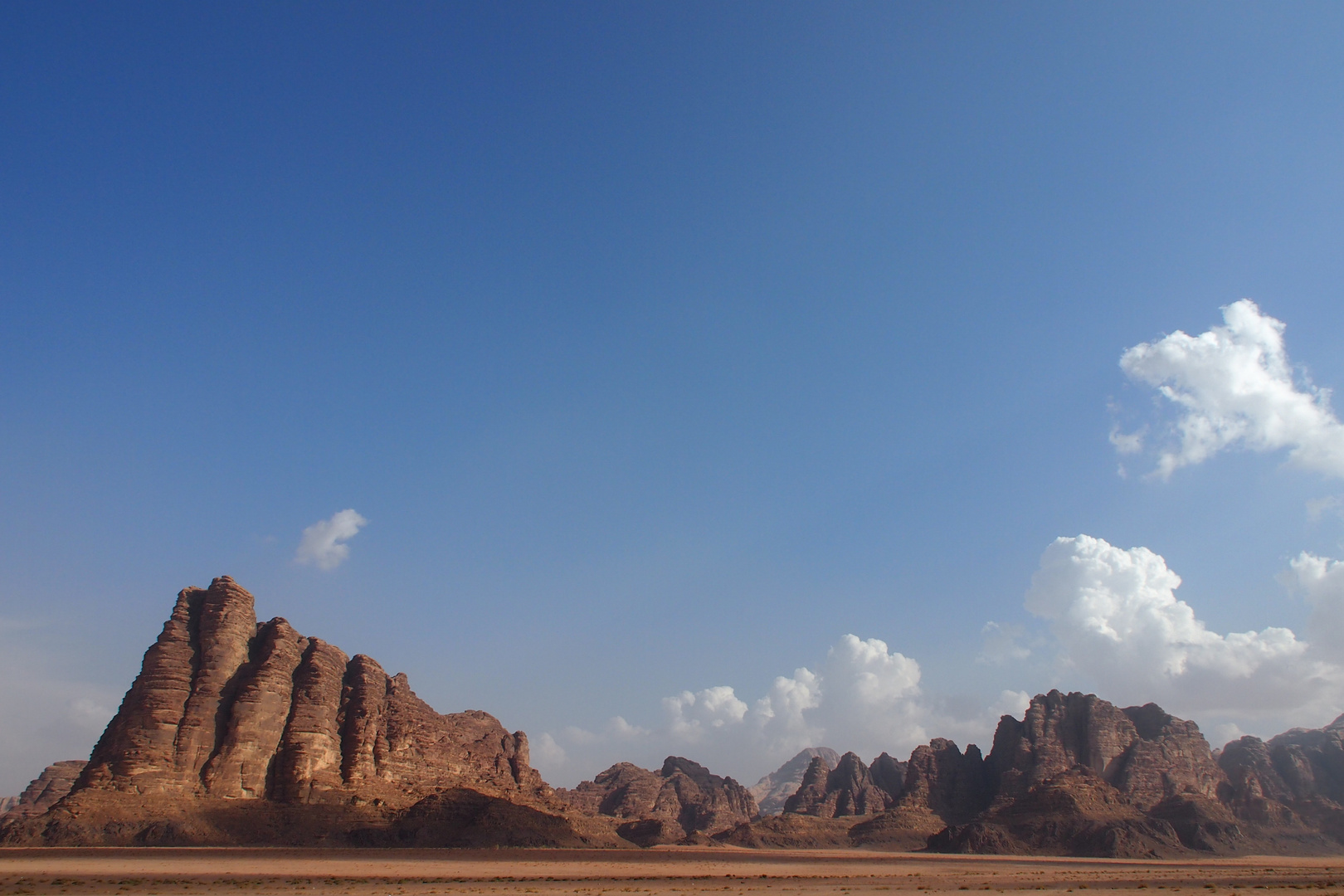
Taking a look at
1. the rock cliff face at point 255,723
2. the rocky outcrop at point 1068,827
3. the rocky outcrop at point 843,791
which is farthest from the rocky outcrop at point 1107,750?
the rock cliff face at point 255,723

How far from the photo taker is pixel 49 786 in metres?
139

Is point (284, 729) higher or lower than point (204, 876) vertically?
higher

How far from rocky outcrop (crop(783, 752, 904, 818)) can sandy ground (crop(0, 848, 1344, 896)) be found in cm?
8331

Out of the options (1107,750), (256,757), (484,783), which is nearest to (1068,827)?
(1107,750)

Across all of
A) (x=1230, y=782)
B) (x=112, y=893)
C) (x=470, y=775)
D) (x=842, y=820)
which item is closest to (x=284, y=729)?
(x=470, y=775)

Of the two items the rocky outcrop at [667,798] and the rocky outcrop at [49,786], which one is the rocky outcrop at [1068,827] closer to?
the rocky outcrop at [667,798]

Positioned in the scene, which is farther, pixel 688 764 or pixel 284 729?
pixel 688 764

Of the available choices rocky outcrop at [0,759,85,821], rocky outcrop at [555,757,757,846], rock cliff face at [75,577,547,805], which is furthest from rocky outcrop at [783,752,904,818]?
rocky outcrop at [0,759,85,821]

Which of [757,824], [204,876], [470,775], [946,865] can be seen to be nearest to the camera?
[204,876]

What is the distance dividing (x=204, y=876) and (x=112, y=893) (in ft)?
33.5

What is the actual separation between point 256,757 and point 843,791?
12837cm

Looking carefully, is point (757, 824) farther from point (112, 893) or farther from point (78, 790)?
point (112, 893)

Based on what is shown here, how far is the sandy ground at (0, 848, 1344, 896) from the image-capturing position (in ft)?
156

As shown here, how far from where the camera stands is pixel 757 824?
5089 inches
